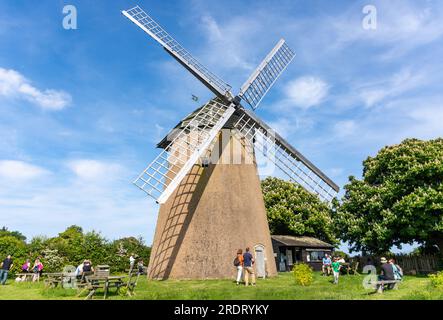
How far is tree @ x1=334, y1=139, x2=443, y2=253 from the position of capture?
68.3ft

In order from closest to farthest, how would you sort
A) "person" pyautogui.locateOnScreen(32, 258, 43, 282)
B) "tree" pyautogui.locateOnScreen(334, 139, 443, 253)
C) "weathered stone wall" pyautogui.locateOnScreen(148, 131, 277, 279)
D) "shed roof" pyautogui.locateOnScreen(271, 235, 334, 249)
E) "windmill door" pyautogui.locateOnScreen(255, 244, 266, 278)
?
"weathered stone wall" pyautogui.locateOnScreen(148, 131, 277, 279), "windmill door" pyautogui.locateOnScreen(255, 244, 266, 278), "tree" pyautogui.locateOnScreen(334, 139, 443, 253), "person" pyautogui.locateOnScreen(32, 258, 43, 282), "shed roof" pyautogui.locateOnScreen(271, 235, 334, 249)

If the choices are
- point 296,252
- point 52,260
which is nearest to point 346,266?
point 296,252

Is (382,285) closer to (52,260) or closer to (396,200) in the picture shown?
(396,200)

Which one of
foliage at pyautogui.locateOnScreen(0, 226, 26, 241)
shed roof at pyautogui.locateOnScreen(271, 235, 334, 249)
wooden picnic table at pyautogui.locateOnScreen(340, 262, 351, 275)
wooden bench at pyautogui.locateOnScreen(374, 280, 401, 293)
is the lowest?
wooden bench at pyautogui.locateOnScreen(374, 280, 401, 293)

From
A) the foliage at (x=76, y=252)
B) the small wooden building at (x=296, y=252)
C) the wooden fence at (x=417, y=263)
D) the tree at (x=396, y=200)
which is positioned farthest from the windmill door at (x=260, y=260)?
the foliage at (x=76, y=252)

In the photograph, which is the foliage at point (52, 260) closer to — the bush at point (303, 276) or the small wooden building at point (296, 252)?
the small wooden building at point (296, 252)

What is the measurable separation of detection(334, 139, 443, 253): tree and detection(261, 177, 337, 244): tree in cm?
1053

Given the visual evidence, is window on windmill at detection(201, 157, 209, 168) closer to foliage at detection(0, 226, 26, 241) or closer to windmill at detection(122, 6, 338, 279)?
windmill at detection(122, 6, 338, 279)

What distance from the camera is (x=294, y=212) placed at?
1506 inches

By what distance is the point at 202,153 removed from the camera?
17.6 meters

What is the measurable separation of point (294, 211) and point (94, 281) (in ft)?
95.1

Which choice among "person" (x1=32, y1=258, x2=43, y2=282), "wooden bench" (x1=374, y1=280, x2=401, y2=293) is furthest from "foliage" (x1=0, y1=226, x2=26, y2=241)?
"wooden bench" (x1=374, y1=280, x2=401, y2=293)
